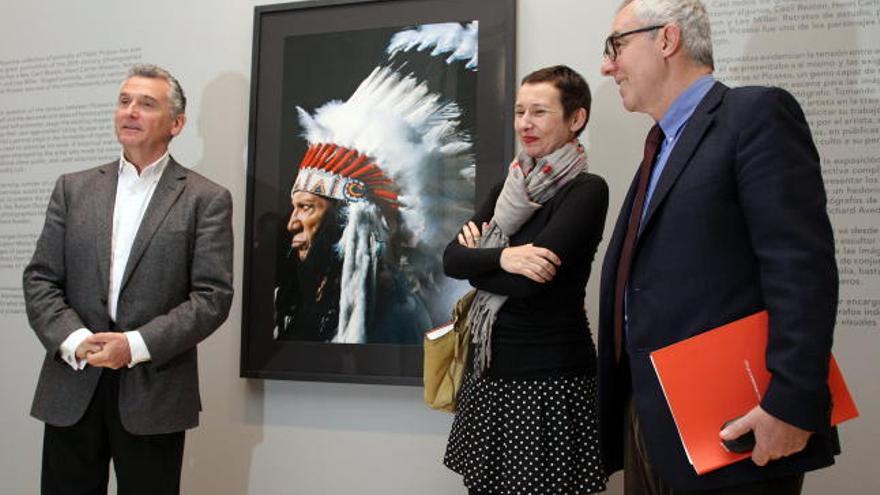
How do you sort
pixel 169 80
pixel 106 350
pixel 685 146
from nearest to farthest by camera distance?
pixel 685 146
pixel 106 350
pixel 169 80

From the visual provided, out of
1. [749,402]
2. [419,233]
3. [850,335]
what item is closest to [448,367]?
[419,233]

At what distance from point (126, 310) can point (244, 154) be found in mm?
1034

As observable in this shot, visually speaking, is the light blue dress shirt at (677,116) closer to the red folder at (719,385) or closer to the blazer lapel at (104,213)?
the red folder at (719,385)

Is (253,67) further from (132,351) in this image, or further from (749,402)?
(749,402)

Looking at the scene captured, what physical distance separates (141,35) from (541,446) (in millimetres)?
2596

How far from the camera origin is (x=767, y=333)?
1.42m

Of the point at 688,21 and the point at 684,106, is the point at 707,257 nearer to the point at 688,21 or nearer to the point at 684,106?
the point at 684,106

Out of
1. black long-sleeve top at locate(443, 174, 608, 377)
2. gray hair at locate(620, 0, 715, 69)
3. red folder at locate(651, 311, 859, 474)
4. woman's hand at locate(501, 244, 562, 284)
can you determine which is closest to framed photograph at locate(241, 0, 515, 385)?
black long-sleeve top at locate(443, 174, 608, 377)

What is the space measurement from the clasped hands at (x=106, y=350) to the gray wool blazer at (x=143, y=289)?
0.07 meters

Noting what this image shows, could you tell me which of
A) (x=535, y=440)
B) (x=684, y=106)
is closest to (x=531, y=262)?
(x=535, y=440)

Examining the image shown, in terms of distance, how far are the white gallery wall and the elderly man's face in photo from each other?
0.27m

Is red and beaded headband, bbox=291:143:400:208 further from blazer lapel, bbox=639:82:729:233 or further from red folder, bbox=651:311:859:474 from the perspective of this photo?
red folder, bbox=651:311:859:474

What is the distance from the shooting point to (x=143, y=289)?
8.05ft

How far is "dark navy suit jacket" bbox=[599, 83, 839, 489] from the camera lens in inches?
53.1
